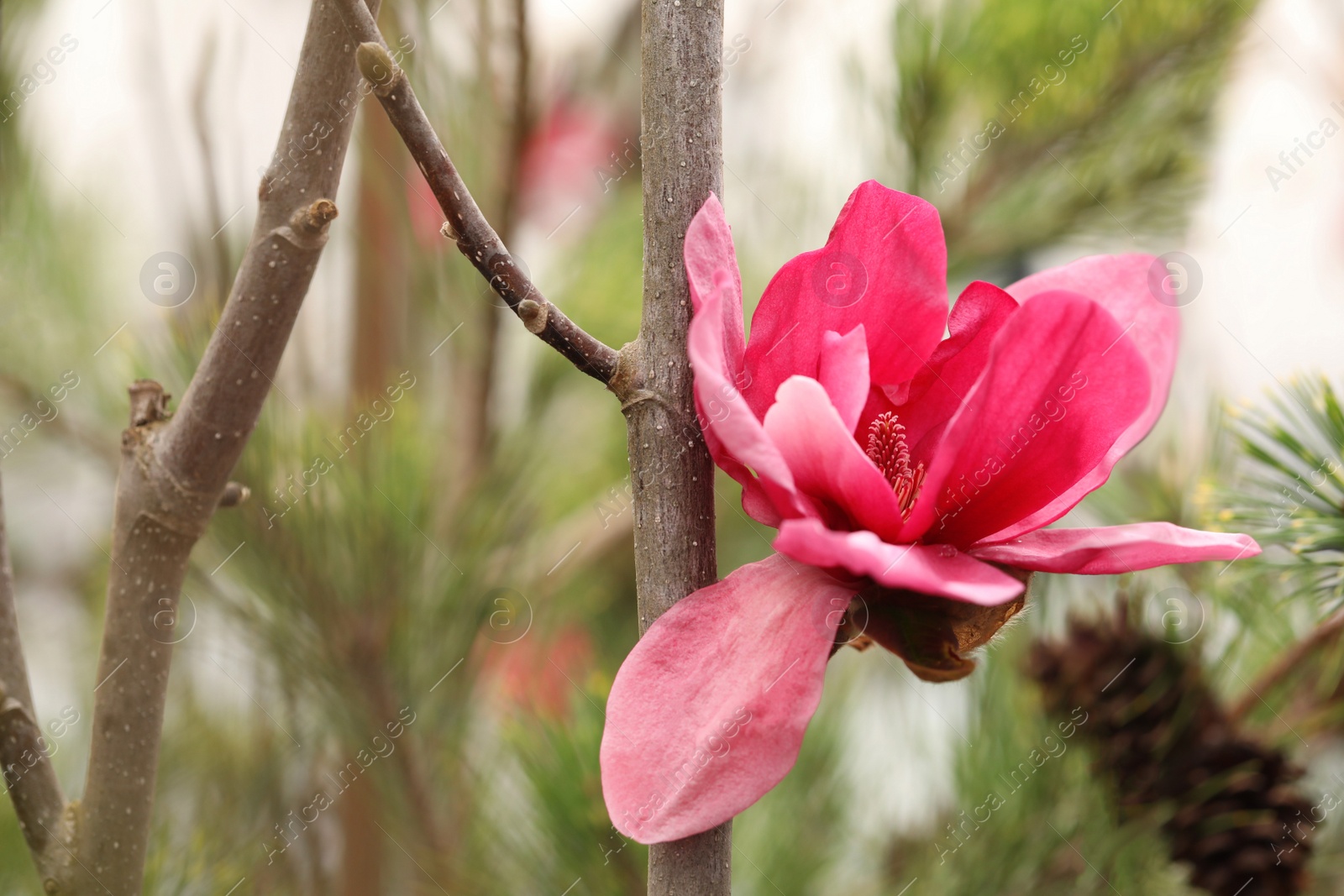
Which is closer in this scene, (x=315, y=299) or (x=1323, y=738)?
(x=1323, y=738)

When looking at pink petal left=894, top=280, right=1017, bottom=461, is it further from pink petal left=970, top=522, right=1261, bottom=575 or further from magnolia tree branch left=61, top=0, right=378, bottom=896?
magnolia tree branch left=61, top=0, right=378, bottom=896

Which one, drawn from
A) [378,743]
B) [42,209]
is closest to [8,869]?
[378,743]

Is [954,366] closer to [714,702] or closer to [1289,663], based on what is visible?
[714,702]

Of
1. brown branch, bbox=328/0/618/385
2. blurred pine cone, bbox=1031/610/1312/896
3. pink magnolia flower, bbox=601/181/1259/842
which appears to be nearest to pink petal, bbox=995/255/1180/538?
pink magnolia flower, bbox=601/181/1259/842

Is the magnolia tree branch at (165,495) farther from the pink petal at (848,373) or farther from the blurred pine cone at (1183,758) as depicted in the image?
the blurred pine cone at (1183,758)

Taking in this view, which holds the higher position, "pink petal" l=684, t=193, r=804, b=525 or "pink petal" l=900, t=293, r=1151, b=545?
"pink petal" l=684, t=193, r=804, b=525

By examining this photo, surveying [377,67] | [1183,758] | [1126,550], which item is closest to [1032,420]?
[1126,550]

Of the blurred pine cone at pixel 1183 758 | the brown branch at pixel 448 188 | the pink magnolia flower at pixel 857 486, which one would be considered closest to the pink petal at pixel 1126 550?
the pink magnolia flower at pixel 857 486

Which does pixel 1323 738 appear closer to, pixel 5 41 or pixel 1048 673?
pixel 1048 673
